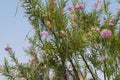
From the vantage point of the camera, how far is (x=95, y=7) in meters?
5.89

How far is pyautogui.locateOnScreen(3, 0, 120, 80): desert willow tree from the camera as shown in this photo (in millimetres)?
→ 4703

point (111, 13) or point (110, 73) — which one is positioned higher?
point (111, 13)

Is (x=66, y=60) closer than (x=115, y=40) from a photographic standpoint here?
Yes

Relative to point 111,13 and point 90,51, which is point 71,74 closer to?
point 90,51

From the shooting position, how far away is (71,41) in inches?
187

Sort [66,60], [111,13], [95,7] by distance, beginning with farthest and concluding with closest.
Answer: [95,7] → [111,13] → [66,60]

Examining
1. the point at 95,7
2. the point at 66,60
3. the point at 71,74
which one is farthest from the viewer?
the point at 95,7

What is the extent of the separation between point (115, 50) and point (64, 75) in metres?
1.25

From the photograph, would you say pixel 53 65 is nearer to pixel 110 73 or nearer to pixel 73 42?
pixel 73 42

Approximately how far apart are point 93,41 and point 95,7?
0.71 m

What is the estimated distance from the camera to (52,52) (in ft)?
16.0

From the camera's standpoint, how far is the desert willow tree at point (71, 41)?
15.4 ft

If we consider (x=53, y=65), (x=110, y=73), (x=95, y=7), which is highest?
(x=95, y=7)

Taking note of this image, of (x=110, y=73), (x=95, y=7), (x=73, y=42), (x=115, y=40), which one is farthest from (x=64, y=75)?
(x=95, y=7)
